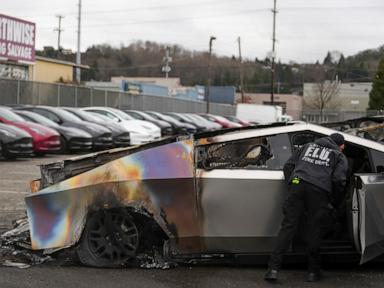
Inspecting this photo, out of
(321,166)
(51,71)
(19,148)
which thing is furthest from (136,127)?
(51,71)

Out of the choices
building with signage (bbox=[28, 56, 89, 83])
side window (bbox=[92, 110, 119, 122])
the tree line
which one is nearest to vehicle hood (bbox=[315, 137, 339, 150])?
side window (bbox=[92, 110, 119, 122])

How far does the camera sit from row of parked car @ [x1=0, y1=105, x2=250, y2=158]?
15.5m

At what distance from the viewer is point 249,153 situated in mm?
5723

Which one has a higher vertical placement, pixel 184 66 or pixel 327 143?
pixel 184 66

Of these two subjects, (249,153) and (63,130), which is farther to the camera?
(63,130)

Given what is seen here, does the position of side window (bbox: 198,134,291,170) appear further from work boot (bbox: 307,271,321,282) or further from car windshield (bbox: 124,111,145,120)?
car windshield (bbox: 124,111,145,120)

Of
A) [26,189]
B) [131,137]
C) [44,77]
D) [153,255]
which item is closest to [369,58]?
[44,77]

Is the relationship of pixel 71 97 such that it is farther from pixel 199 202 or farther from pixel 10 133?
pixel 199 202

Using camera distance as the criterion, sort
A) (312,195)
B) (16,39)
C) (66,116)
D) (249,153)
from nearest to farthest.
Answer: (312,195) → (249,153) → (66,116) → (16,39)

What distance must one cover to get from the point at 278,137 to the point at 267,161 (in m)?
0.27

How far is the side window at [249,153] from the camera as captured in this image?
5.52 meters

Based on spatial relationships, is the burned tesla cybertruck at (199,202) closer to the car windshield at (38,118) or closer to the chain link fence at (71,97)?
the car windshield at (38,118)

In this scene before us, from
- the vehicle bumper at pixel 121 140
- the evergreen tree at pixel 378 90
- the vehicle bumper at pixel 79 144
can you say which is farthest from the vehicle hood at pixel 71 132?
the evergreen tree at pixel 378 90

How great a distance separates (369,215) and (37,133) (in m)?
13.2
